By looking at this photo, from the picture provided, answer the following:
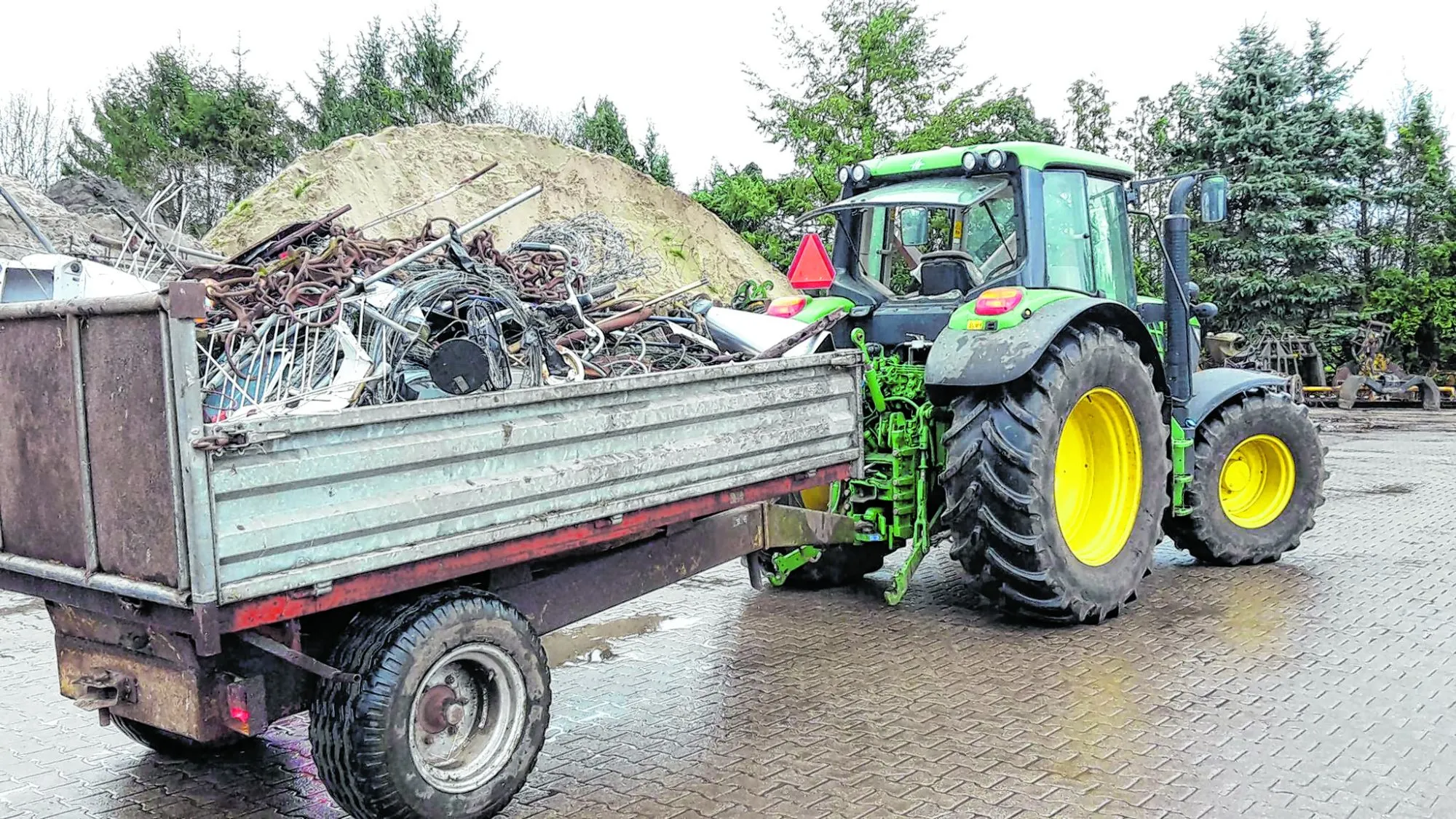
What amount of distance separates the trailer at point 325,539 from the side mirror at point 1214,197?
3.46 meters

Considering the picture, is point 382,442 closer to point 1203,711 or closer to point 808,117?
point 1203,711

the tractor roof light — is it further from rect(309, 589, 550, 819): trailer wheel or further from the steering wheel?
rect(309, 589, 550, 819): trailer wheel

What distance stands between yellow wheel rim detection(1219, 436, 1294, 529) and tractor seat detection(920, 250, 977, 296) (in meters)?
2.25

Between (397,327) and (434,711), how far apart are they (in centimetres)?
124

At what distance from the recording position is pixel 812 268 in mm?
6504

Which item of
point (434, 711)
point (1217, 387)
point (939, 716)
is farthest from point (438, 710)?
point (1217, 387)

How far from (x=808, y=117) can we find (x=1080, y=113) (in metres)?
5.73

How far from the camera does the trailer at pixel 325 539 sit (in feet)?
9.64

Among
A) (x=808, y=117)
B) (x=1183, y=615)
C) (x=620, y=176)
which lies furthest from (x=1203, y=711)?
(x=808, y=117)

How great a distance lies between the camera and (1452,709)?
439 cm

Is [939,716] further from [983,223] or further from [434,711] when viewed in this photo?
[983,223]

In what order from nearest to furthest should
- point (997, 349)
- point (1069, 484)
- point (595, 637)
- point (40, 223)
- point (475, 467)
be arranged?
1. point (475, 467)
2. point (997, 349)
3. point (595, 637)
4. point (1069, 484)
5. point (40, 223)

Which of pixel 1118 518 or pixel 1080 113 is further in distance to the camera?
pixel 1080 113

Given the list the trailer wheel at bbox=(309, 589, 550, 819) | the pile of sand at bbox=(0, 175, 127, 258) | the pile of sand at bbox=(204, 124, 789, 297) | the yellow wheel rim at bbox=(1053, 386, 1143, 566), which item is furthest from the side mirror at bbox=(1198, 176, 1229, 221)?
the pile of sand at bbox=(0, 175, 127, 258)
